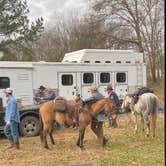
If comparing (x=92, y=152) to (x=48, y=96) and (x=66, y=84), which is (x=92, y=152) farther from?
(x=66, y=84)

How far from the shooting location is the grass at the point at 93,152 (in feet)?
30.6

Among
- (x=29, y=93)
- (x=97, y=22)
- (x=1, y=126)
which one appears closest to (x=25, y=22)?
(x=97, y=22)

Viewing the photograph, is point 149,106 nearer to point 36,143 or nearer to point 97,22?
point 36,143

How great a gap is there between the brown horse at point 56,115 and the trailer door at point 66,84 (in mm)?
6741

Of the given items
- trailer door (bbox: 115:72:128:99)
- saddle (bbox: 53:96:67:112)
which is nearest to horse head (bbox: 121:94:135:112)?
saddle (bbox: 53:96:67:112)

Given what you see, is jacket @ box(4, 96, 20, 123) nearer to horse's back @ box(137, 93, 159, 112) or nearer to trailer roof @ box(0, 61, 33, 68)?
horse's back @ box(137, 93, 159, 112)

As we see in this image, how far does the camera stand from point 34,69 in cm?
1786

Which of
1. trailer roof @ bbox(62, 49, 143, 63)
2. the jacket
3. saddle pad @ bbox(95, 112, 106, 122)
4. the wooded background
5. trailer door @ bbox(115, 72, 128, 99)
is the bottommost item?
saddle pad @ bbox(95, 112, 106, 122)

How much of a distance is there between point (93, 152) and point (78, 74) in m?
8.59

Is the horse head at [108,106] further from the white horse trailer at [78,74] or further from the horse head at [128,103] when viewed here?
the white horse trailer at [78,74]

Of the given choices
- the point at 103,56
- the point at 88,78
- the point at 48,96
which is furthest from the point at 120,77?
the point at 48,96

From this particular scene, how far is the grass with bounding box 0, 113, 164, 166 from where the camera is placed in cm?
934

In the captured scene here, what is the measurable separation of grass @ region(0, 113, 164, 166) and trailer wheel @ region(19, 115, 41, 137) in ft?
1.44

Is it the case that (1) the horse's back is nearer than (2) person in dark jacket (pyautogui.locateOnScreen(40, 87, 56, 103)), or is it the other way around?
(1) the horse's back
